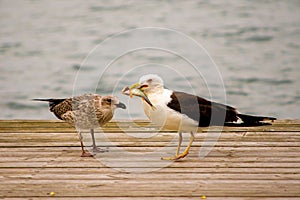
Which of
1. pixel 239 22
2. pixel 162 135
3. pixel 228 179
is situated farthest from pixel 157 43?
pixel 228 179

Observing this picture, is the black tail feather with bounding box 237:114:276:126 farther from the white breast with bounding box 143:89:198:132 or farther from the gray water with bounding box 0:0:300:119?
the gray water with bounding box 0:0:300:119

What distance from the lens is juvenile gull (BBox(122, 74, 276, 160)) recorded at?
588 centimetres

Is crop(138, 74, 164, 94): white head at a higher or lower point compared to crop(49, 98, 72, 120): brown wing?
higher

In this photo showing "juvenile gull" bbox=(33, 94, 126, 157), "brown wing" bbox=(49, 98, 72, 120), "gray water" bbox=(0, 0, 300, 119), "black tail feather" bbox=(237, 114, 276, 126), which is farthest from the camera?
"gray water" bbox=(0, 0, 300, 119)

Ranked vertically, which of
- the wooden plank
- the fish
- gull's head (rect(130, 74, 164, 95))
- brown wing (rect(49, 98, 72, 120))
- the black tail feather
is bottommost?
the wooden plank

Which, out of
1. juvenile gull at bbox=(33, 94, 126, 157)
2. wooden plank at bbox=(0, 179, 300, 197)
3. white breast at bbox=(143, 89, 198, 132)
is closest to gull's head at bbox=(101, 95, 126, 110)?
juvenile gull at bbox=(33, 94, 126, 157)

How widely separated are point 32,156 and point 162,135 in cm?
162

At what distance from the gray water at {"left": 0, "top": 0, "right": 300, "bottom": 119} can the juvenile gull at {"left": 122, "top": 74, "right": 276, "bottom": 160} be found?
699 cm

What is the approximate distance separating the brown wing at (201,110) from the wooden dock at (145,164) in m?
0.36

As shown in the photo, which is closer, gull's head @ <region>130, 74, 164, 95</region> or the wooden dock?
the wooden dock

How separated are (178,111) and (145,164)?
0.61 metres

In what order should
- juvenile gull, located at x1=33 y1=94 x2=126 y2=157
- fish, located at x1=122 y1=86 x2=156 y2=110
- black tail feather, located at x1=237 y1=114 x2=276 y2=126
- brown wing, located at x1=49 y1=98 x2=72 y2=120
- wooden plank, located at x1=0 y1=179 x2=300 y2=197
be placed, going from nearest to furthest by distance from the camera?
wooden plank, located at x1=0 y1=179 x2=300 y2=197 < fish, located at x1=122 y1=86 x2=156 y2=110 < black tail feather, located at x1=237 y1=114 x2=276 y2=126 < juvenile gull, located at x1=33 y1=94 x2=126 y2=157 < brown wing, located at x1=49 y1=98 x2=72 y2=120

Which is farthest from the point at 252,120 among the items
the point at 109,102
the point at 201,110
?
the point at 109,102

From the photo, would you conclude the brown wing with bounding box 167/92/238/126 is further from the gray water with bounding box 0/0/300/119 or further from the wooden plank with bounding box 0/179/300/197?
the gray water with bounding box 0/0/300/119
